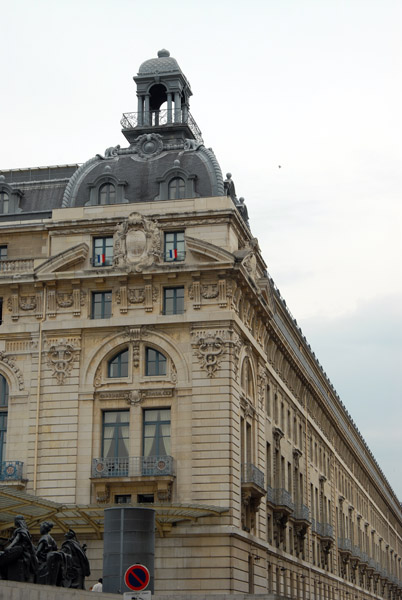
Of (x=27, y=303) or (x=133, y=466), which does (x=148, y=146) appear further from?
(x=133, y=466)

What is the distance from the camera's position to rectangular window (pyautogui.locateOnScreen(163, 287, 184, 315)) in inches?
2200

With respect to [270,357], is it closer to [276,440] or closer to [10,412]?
[276,440]

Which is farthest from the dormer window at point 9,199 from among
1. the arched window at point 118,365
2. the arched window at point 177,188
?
the arched window at point 118,365

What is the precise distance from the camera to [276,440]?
6719cm

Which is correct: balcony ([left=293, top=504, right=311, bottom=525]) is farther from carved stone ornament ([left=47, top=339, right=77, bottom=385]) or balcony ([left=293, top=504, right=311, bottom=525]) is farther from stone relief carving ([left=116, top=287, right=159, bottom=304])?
carved stone ornament ([left=47, top=339, right=77, bottom=385])

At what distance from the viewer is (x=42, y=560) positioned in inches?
1341

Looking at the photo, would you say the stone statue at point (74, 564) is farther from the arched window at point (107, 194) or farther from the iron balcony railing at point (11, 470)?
the arched window at point (107, 194)

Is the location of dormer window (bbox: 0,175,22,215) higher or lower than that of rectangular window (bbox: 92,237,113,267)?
higher

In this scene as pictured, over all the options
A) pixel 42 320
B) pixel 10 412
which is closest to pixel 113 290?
pixel 42 320

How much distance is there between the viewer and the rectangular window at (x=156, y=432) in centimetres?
5391

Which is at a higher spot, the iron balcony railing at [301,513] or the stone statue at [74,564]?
the iron balcony railing at [301,513]

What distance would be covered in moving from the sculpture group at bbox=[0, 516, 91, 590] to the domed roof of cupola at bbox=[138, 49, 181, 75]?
36.8m

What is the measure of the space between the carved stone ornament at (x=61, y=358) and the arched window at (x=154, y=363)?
3968 millimetres

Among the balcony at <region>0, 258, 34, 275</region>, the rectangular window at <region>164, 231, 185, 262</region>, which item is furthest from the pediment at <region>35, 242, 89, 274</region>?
the rectangular window at <region>164, 231, 185, 262</region>
